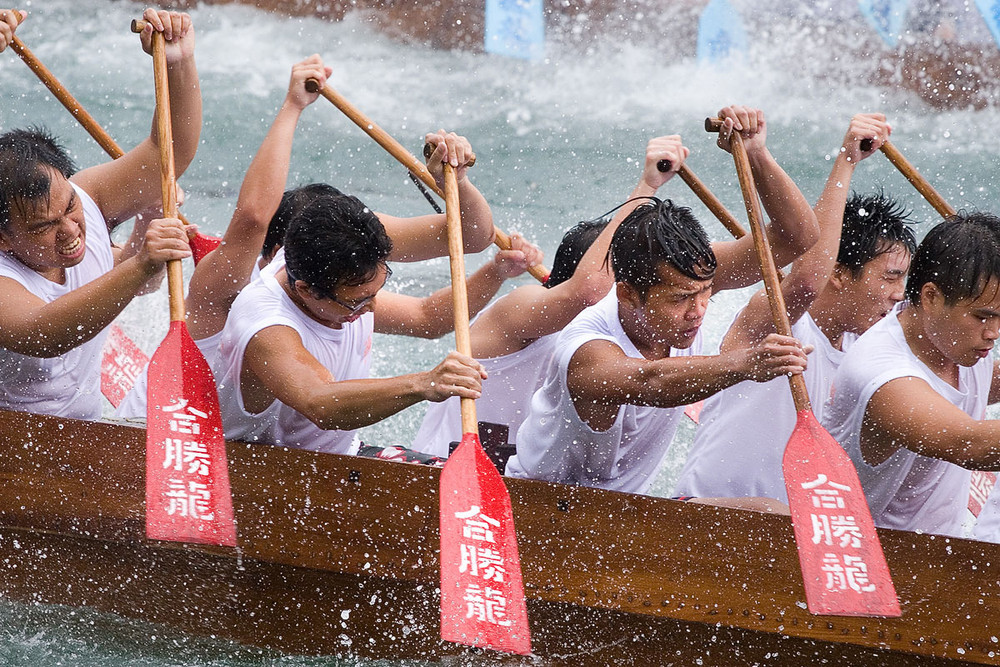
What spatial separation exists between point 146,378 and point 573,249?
1.01 m

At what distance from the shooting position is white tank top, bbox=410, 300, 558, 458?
2.65 metres

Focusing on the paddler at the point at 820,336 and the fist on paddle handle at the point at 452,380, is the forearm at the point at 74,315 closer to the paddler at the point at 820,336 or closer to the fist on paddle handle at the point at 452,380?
the fist on paddle handle at the point at 452,380

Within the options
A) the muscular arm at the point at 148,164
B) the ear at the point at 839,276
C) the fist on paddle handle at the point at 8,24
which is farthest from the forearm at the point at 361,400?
the fist on paddle handle at the point at 8,24

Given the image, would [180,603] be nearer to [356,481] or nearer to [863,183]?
[356,481]

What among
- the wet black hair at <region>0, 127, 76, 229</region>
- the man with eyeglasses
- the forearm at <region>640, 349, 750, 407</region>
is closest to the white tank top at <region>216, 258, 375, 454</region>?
the man with eyeglasses

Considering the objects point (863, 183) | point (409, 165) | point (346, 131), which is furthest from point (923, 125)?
point (409, 165)

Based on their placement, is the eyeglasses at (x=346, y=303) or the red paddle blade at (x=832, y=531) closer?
the red paddle blade at (x=832, y=531)

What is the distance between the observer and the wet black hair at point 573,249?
105 inches

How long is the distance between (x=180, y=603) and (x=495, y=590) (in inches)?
29.2

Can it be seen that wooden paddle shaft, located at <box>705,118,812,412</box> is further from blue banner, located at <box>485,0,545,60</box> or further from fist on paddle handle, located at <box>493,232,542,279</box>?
blue banner, located at <box>485,0,545,60</box>

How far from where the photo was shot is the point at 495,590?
6.25 ft

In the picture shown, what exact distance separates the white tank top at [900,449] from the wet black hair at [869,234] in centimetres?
19

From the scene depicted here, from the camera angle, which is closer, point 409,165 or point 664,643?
point 664,643

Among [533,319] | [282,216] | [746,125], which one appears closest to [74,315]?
[282,216]
